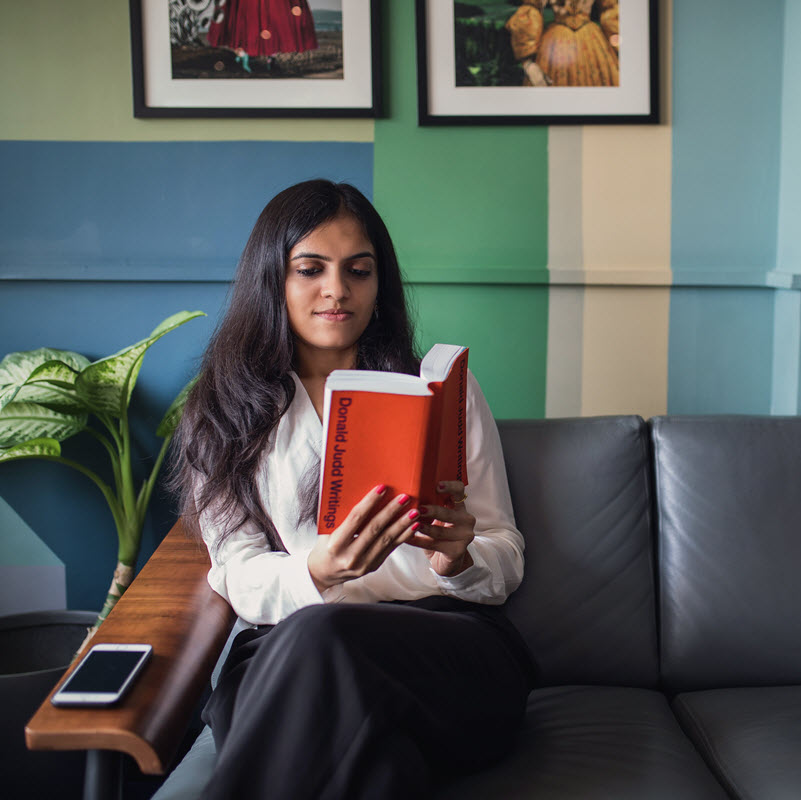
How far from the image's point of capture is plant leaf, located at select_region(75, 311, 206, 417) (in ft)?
5.44

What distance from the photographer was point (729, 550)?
4.90ft

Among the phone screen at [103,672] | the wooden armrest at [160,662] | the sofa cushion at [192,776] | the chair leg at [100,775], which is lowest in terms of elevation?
the sofa cushion at [192,776]

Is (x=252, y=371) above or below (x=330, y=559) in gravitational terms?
above

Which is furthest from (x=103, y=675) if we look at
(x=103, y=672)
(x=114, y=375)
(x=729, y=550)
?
(x=729, y=550)

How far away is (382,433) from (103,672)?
467mm

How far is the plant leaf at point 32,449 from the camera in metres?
1.67

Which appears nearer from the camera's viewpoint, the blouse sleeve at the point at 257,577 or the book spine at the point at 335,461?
the book spine at the point at 335,461

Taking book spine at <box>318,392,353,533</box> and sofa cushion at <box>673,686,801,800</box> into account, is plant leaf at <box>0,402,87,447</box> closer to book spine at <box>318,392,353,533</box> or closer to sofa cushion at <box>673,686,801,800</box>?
book spine at <box>318,392,353,533</box>

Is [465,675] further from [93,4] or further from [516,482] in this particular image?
[93,4]

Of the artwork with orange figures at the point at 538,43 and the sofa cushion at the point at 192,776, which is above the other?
the artwork with orange figures at the point at 538,43

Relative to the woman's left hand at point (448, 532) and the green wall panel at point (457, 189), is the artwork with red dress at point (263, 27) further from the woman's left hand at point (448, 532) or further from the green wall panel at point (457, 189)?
the woman's left hand at point (448, 532)

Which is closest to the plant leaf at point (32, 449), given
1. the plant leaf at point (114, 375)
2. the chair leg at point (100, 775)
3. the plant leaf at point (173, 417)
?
the plant leaf at point (114, 375)

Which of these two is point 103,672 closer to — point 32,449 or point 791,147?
point 32,449

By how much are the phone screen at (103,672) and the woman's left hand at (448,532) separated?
41 cm
